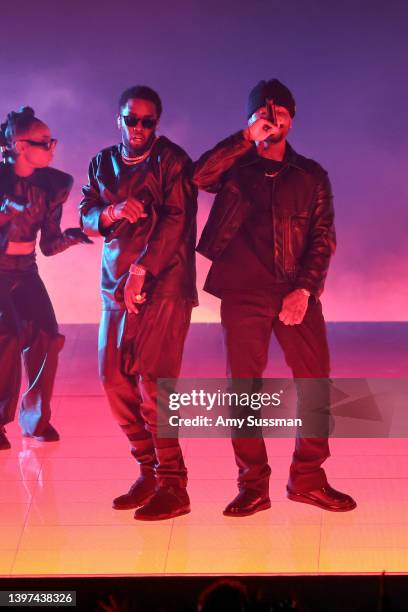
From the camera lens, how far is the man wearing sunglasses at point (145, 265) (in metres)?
4.27

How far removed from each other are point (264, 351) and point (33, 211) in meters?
1.58

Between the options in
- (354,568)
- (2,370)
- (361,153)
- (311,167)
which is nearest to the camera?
(354,568)

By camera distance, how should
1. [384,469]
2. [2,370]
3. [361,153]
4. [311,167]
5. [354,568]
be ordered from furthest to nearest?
[361,153] → [2,370] → [384,469] → [311,167] → [354,568]

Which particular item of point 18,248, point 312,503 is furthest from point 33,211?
point 312,503

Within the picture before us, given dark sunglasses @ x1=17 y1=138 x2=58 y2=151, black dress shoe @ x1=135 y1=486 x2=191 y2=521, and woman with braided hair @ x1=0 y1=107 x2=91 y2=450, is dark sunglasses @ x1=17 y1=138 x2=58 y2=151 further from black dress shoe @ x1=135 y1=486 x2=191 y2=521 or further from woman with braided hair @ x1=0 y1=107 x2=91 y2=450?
black dress shoe @ x1=135 y1=486 x2=191 y2=521

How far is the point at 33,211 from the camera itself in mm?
5344

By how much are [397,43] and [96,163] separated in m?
2.36

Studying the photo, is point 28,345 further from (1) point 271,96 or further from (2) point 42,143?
(1) point 271,96

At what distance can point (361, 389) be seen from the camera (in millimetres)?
6188

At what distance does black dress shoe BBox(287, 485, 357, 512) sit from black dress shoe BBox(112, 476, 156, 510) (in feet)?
1.96

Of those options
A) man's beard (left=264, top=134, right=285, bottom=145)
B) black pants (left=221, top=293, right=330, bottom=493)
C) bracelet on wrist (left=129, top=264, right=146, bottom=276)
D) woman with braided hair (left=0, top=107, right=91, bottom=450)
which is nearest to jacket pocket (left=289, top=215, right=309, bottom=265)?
black pants (left=221, top=293, right=330, bottom=493)

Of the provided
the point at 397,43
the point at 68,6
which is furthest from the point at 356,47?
the point at 68,6

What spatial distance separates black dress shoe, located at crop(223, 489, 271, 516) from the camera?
436cm

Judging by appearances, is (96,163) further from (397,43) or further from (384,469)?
(397,43)
